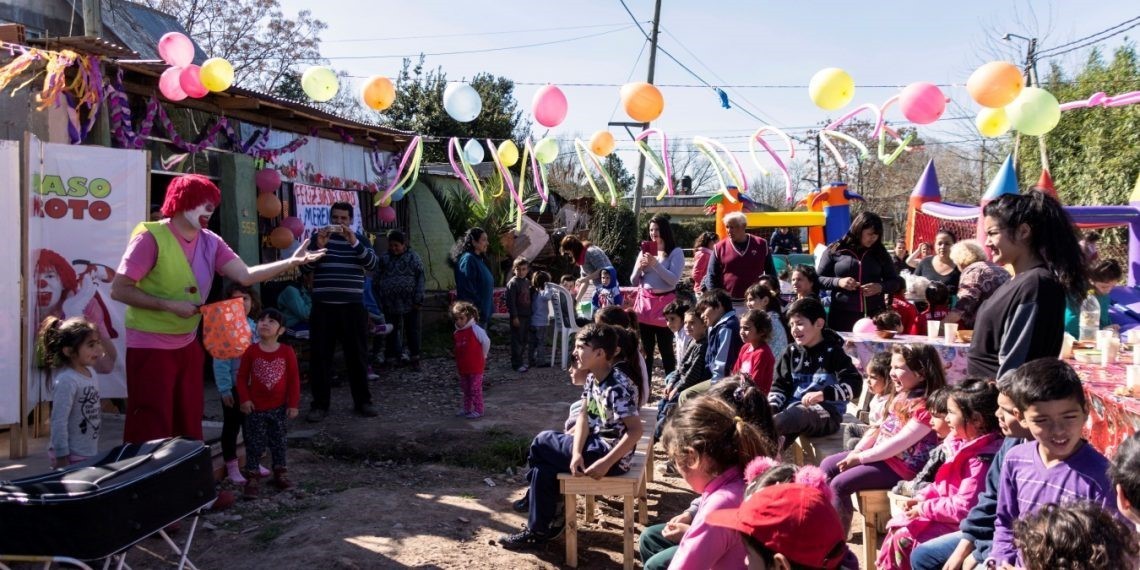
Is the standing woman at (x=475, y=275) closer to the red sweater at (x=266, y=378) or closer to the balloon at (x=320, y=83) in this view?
the balloon at (x=320, y=83)

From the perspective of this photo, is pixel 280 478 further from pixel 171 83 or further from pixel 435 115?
pixel 435 115

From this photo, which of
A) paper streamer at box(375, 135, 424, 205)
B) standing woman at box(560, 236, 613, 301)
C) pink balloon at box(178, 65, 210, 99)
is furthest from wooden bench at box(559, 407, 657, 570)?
paper streamer at box(375, 135, 424, 205)

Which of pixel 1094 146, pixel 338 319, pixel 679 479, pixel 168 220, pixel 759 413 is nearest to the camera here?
pixel 759 413

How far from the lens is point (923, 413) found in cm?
366

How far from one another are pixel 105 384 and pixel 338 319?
5.88 ft

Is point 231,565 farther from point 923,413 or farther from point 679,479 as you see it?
point 923,413

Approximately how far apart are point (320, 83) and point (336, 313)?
230 centimetres

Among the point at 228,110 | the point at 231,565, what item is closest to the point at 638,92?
the point at 228,110

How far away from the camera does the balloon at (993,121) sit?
7.07m

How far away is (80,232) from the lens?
547 cm

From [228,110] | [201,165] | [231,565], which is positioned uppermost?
[228,110]

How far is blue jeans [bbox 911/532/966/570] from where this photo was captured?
116 inches

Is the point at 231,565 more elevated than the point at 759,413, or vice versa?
the point at 759,413

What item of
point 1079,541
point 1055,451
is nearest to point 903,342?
point 1055,451
